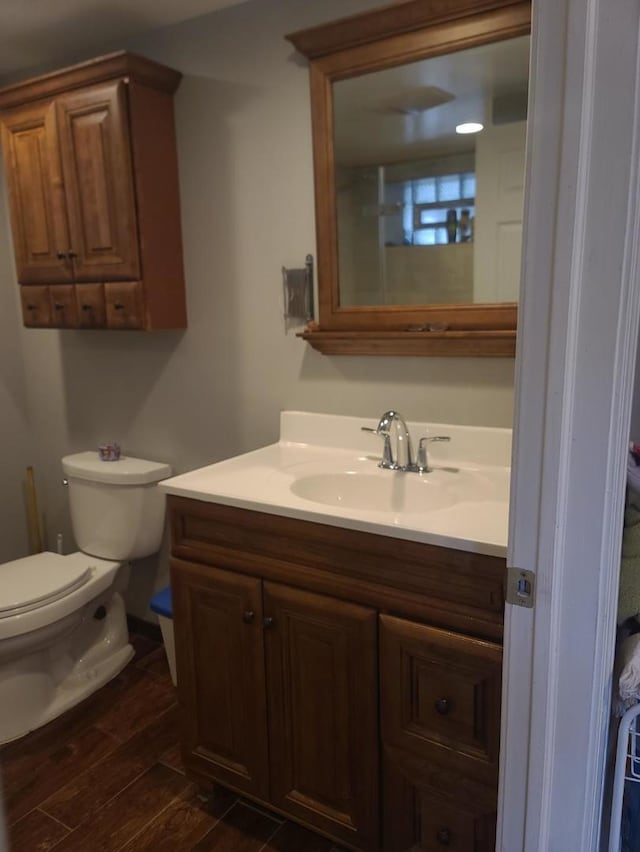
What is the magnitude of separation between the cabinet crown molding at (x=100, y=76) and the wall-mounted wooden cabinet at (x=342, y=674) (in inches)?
50.1

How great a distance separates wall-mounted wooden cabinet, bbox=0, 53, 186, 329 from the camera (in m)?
1.96

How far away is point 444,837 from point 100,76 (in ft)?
7.07

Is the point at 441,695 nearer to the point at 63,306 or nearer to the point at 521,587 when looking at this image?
the point at 521,587

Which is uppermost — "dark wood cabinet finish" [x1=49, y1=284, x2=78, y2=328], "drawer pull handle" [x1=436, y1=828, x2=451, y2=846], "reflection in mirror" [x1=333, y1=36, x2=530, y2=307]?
"reflection in mirror" [x1=333, y1=36, x2=530, y2=307]

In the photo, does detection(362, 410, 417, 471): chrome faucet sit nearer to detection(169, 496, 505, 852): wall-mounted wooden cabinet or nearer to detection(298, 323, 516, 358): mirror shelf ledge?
detection(298, 323, 516, 358): mirror shelf ledge

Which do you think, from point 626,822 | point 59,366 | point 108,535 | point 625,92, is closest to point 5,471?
point 59,366

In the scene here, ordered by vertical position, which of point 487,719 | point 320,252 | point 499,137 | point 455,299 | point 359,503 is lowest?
point 487,719

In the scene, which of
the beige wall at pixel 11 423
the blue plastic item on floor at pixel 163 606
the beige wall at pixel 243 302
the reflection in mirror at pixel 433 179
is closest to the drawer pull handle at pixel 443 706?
the beige wall at pixel 243 302

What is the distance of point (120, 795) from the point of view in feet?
5.86

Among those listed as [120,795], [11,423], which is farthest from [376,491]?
[11,423]

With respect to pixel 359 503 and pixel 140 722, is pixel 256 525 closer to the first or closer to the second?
pixel 359 503

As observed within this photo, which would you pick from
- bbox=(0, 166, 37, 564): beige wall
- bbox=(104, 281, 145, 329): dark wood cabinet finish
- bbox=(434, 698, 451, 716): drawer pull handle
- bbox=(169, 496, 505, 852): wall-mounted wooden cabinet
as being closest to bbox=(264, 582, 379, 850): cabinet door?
bbox=(169, 496, 505, 852): wall-mounted wooden cabinet

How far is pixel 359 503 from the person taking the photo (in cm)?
171

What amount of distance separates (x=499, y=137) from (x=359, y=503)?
961 millimetres
